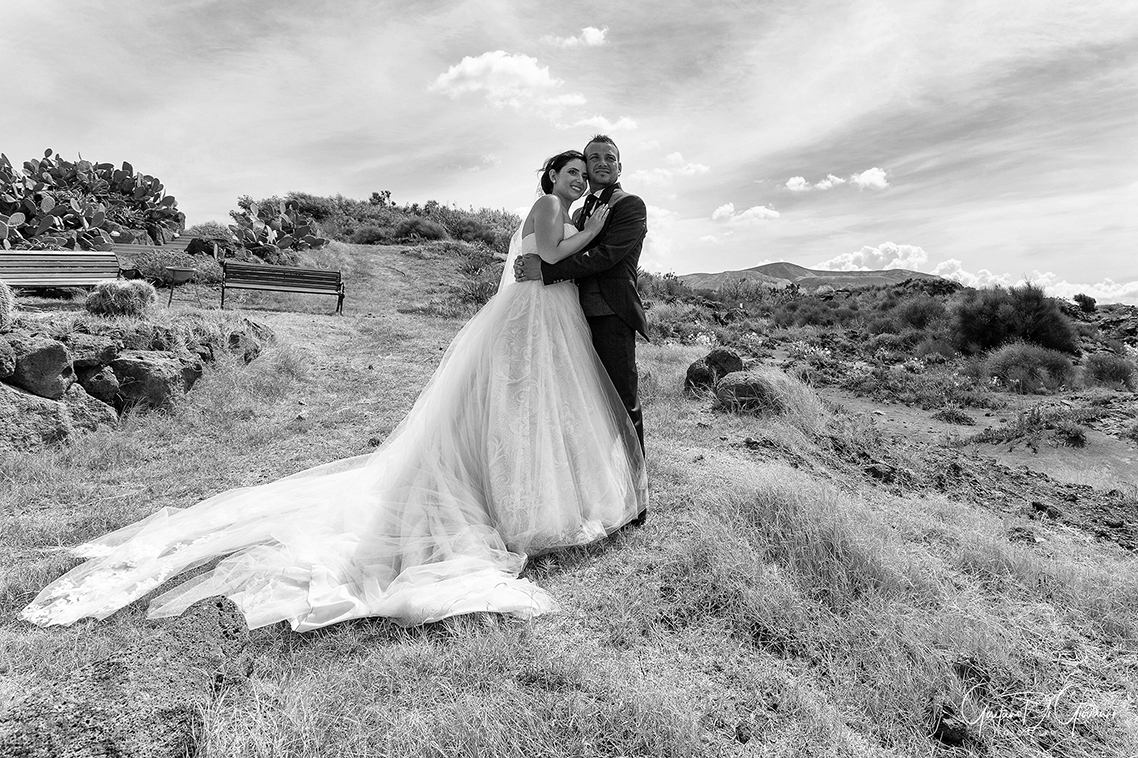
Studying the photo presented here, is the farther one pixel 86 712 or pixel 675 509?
pixel 675 509

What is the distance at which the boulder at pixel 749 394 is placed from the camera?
22.3 feet

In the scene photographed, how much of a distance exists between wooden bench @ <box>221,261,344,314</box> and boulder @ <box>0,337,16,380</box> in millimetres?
7537

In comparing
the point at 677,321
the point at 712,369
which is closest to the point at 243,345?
the point at 712,369

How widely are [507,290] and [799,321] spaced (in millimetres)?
16962

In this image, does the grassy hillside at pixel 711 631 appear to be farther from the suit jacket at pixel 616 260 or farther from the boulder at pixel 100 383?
the suit jacket at pixel 616 260

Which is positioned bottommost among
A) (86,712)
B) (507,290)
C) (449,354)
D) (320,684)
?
(320,684)

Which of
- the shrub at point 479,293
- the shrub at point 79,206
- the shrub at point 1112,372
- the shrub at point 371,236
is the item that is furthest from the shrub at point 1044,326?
the shrub at point 79,206

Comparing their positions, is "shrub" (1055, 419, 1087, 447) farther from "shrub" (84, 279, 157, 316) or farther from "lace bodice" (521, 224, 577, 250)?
"shrub" (84, 279, 157, 316)

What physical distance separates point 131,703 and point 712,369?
22.1 ft

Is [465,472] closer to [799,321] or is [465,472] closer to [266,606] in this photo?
[266,606]

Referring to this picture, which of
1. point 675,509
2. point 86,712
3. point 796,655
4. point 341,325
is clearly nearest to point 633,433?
point 675,509

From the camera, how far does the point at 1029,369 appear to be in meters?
11.0

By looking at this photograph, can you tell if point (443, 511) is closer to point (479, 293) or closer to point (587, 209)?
point (587, 209)

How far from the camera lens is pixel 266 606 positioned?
2.66 metres
